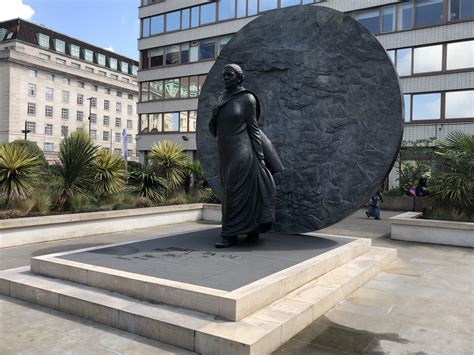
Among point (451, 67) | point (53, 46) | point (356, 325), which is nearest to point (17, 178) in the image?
point (356, 325)

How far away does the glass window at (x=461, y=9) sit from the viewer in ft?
73.5

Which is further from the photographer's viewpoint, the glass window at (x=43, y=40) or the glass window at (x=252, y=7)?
the glass window at (x=43, y=40)

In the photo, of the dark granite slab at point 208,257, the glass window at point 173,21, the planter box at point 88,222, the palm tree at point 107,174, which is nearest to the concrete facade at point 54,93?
the glass window at point 173,21

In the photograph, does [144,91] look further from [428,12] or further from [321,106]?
[321,106]

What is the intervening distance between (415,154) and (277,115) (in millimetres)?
14356

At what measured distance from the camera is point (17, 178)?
9711 mm

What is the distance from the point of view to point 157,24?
1373 inches

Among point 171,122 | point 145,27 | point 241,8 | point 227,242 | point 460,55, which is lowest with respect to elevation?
point 227,242

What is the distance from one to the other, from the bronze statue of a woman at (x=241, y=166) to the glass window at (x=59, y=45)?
212 ft

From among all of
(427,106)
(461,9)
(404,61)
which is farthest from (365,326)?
(461,9)

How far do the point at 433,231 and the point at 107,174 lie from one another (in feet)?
29.3

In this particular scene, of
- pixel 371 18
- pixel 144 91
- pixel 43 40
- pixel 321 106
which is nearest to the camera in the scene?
pixel 321 106

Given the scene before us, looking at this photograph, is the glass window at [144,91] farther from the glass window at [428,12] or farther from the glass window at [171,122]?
the glass window at [428,12]

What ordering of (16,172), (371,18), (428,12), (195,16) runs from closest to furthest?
(16,172) < (428,12) < (371,18) < (195,16)
